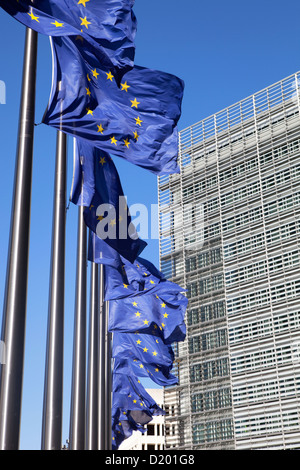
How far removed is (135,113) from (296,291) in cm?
6457

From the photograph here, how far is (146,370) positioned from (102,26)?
729 inches

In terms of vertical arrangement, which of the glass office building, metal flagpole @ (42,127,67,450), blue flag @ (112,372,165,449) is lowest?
metal flagpole @ (42,127,67,450)

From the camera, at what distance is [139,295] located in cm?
2347

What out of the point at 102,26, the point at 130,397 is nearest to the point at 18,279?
the point at 102,26

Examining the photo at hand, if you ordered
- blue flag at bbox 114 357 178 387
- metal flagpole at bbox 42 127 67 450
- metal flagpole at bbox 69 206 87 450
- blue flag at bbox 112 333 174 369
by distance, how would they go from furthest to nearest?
1. blue flag at bbox 114 357 178 387
2. blue flag at bbox 112 333 174 369
3. metal flagpole at bbox 69 206 87 450
4. metal flagpole at bbox 42 127 67 450

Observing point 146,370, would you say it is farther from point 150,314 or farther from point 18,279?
point 18,279

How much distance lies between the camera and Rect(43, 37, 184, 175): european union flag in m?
13.1

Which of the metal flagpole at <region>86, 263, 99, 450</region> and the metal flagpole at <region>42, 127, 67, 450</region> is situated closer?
the metal flagpole at <region>42, 127, 67, 450</region>

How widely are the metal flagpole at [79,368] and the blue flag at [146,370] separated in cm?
995

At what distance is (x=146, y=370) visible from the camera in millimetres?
28688

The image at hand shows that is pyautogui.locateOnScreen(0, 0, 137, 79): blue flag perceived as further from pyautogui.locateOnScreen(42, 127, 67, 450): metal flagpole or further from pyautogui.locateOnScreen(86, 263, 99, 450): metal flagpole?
pyautogui.locateOnScreen(86, 263, 99, 450): metal flagpole

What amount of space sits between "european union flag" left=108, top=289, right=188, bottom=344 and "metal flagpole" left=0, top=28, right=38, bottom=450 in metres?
12.5

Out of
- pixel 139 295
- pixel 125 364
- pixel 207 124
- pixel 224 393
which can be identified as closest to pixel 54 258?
pixel 139 295

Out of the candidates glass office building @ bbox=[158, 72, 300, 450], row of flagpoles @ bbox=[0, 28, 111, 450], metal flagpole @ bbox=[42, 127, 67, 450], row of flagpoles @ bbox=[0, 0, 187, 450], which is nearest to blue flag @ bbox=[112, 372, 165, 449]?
row of flagpoles @ bbox=[0, 0, 187, 450]
